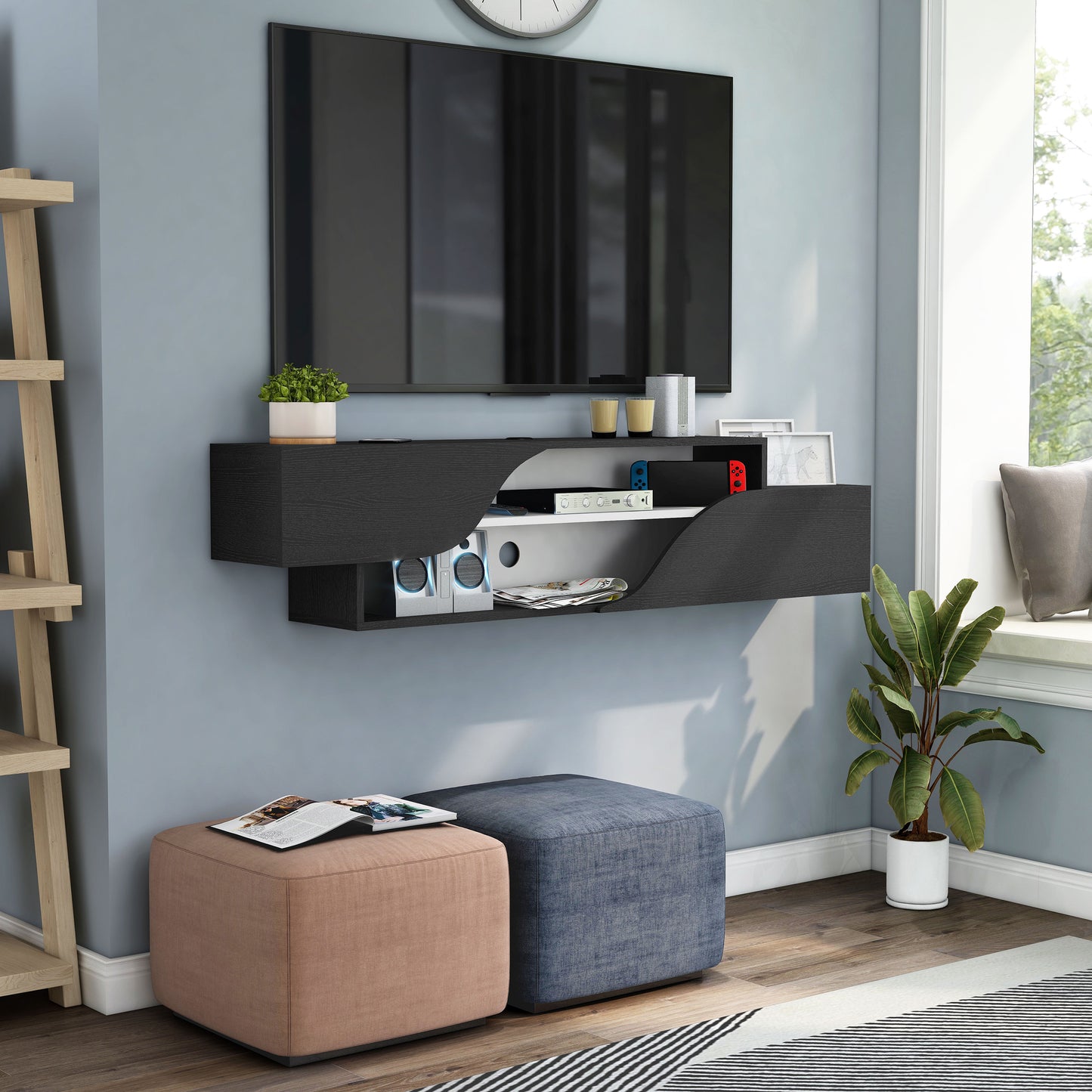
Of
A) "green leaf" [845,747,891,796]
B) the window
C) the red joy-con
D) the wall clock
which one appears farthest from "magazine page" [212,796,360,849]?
the window


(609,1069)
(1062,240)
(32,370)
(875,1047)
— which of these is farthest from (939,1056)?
(1062,240)

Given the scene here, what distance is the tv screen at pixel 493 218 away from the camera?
10.7 feet

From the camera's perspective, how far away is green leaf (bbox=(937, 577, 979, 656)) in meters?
3.79

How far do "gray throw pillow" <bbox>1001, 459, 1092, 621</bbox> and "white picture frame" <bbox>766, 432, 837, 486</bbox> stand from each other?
1.63 ft

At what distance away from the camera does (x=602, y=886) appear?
10.3 ft

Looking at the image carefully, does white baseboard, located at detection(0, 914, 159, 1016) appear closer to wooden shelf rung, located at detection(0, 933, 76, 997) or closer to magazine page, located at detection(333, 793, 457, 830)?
wooden shelf rung, located at detection(0, 933, 76, 997)

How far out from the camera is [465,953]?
9.69 ft

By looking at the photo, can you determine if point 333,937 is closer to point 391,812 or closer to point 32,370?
point 391,812

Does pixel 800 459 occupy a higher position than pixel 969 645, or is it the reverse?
pixel 800 459

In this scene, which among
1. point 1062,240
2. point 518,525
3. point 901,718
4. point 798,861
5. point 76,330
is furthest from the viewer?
point 1062,240

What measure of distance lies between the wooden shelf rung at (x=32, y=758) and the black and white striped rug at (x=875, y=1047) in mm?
1001

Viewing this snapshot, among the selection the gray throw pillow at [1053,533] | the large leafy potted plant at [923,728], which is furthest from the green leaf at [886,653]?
the gray throw pillow at [1053,533]

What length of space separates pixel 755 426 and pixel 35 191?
1891mm

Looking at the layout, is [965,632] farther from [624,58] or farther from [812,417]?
[624,58]
